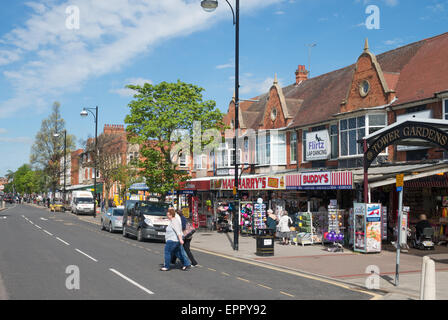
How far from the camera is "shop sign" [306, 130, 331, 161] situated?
27.3 meters

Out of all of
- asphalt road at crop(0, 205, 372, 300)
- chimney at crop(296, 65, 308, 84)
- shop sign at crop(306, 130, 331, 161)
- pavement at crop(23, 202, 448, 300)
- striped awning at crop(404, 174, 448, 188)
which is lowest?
pavement at crop(23, 202, 448, 300)

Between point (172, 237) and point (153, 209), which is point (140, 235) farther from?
point (172, 237)

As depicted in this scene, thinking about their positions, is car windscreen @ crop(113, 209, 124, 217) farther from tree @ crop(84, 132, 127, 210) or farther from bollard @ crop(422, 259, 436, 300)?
bollard @ crop(422, 259, 436, 300)

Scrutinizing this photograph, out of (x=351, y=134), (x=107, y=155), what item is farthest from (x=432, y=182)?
(x=107, y=155)

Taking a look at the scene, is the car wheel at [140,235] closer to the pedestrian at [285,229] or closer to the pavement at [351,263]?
the pavement at [351,263]

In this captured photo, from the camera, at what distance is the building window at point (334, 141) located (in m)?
26.9

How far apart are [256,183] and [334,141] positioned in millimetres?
5693

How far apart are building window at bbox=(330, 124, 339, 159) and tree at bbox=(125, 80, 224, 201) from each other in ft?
24.3

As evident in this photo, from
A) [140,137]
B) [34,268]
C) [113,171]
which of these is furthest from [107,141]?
[34,268]

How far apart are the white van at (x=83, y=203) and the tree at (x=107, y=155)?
2.21m

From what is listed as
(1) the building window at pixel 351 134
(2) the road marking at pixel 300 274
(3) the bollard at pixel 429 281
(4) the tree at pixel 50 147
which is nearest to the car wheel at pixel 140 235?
(2) the road marking at pixel 300 274

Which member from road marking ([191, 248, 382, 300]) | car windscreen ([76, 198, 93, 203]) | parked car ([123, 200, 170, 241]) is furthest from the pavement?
car windscreen ([76, 198, 93, 203])
